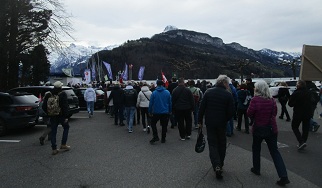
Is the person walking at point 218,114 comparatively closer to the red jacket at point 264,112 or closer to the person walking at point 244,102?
the red jacket at point 264,112

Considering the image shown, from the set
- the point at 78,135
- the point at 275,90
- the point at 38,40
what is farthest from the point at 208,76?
the point at 78,135

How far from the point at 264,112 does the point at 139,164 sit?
110 inches

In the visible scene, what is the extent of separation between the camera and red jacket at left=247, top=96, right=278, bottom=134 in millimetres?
5098

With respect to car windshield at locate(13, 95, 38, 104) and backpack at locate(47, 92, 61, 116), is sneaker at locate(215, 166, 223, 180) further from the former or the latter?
car windshield at locate(13, 95, 38, 104)

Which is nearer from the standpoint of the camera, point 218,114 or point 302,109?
point 218,114

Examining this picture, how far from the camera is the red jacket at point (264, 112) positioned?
201 inches

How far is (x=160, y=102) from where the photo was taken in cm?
818

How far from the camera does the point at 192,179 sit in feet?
16.6

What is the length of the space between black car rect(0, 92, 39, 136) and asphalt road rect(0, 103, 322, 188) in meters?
0.62

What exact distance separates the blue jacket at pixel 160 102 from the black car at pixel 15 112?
462 cm

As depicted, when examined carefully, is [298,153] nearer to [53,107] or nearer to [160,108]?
[160,108]

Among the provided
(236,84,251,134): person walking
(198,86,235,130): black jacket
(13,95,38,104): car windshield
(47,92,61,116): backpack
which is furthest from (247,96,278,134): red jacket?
(13,95,38,104): car windshield

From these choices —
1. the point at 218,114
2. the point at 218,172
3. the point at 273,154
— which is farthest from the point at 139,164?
the point at 273,154

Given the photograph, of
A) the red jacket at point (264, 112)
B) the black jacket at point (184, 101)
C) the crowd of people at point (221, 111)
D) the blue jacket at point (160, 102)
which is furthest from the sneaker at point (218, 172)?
the black jacket at point (184, 101)
